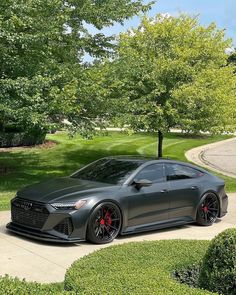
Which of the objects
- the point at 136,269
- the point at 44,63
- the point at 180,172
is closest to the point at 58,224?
the point at 180,172

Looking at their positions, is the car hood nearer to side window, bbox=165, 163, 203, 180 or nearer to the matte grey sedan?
the matte grey sedan

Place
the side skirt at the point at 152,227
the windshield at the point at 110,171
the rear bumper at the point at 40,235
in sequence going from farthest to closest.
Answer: the windshield at the point at 110,171 < the side skirt at the point at 152,227 < the rear bumper at the point at 40,235

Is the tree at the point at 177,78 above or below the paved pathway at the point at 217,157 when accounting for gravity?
above

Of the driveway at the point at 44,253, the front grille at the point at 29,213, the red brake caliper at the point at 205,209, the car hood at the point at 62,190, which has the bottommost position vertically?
the driveway at the point at 44,253

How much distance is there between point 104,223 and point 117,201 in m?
0.43

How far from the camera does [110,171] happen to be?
915 cm

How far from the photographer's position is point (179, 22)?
18.5 metres

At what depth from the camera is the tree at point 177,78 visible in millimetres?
17172

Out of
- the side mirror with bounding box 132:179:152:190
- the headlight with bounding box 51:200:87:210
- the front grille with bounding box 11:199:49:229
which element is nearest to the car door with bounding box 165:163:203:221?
the side mirror with bounding box 132:179:152:190

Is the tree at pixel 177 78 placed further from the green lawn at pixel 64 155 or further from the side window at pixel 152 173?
the side window at pixel 152 173

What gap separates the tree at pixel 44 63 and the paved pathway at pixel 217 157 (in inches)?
323

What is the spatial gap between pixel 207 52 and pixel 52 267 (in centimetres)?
1345

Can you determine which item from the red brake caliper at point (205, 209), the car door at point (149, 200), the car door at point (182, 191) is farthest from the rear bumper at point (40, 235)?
the red brake caliper at point (205, 209)

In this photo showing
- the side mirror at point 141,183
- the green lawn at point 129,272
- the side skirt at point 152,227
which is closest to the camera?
the green lawn at point 129,272
